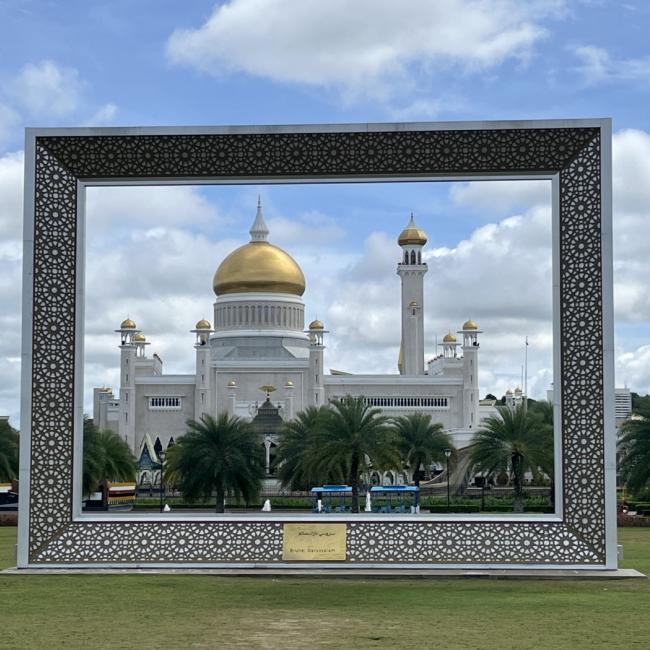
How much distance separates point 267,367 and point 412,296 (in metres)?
8.82

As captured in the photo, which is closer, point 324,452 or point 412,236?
point 324,452

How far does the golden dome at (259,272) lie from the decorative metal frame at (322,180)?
162 ft

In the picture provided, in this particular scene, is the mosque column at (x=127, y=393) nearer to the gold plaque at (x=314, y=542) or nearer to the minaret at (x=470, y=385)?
the minaret at (x=470, y=385)

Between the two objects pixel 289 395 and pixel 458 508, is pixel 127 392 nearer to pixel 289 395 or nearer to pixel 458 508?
pixel 289 395

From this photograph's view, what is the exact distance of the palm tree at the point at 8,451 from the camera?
31769 mm

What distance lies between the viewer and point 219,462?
86.8 feet

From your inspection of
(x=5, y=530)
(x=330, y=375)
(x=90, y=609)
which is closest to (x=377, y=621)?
(x=90, y=609)

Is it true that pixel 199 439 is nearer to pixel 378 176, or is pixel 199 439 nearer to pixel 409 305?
pixel 378 176

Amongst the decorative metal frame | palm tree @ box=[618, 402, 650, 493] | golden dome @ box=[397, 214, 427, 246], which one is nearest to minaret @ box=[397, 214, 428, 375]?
golden dome @ box=[397, 214, 427, 246]

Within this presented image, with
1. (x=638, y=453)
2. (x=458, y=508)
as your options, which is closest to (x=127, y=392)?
(x=458, y=508)

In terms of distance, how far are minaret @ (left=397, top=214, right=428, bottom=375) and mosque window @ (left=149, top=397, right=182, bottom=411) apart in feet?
41.2

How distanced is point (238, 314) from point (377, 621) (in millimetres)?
55659

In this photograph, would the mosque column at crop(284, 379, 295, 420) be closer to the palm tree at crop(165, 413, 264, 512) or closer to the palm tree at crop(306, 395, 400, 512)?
the palm tree at crop(306, 395, 400, 512)

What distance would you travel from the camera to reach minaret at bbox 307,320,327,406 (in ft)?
200
